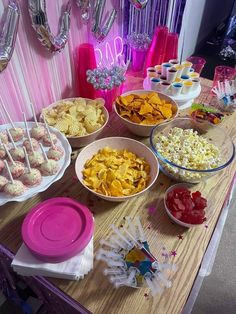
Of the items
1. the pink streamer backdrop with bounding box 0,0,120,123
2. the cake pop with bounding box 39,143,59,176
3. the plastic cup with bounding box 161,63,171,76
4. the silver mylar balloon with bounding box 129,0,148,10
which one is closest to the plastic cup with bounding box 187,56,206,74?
the plastic cup with bounding box 161,63,171,76

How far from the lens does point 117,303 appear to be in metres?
0.55

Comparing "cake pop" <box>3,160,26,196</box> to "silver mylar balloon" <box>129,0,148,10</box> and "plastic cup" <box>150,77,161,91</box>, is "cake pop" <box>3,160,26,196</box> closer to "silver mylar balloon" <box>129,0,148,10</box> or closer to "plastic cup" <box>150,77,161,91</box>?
"plastic cup" <box>150,77,161,91</box>

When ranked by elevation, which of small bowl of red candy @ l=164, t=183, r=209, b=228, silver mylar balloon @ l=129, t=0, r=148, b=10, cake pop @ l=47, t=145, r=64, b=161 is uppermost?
silver mylar balloon @ l=129, t=0, r=148, b=10

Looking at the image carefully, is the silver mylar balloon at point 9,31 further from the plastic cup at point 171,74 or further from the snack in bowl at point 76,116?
the plastic cup at point 171,74

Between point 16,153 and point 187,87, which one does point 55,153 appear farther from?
point 187,87

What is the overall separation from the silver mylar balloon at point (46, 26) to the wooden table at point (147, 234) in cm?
38

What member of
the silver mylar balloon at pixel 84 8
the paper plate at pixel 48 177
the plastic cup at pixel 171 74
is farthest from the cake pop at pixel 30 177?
the plastic cup at pixel 171 74

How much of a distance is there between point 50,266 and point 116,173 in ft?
0.99

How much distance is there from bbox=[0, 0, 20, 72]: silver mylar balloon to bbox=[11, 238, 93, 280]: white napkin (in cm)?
52

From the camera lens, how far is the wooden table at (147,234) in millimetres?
556

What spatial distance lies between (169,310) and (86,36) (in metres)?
0.97

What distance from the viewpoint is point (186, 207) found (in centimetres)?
70

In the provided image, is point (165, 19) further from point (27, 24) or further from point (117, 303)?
point (117, 303)

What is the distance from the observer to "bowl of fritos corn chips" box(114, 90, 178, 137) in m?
0.91
